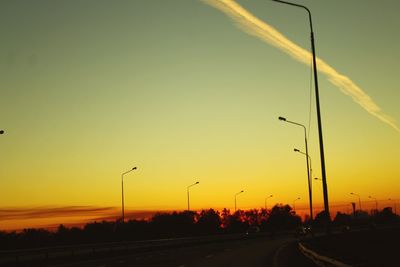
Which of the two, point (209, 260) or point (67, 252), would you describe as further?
point (67, 252)

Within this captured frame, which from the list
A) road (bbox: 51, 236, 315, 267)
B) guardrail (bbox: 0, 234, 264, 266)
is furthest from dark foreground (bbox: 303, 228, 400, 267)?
guardrail (bbox: 0, 234, 264, 266)

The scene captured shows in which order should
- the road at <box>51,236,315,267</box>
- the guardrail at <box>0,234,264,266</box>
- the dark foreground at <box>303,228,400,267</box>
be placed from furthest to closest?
the guardrail at <box>0,234,264,266</box>
the road at <box>51,236,315,267</box>
the dark foreground at <box>303,228,400,267</box>

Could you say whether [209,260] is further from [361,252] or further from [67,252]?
[67,252]

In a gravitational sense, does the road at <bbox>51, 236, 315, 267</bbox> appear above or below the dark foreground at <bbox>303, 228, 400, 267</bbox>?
below

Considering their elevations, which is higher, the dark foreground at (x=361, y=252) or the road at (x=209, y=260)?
the dark foreground at (x=361, y=252)

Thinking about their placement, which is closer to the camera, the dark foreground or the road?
the dark foreground

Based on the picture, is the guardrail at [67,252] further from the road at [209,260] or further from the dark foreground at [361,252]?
the dark foreground at [361,252]

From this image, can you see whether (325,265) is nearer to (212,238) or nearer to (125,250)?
(125,250)

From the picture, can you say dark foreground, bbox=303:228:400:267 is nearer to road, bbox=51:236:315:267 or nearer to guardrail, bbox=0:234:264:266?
road, bbox=51:236:315:267

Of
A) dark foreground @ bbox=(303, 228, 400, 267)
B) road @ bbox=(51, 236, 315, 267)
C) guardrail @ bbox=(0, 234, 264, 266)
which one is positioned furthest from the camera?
guardrail @ bbox=(0, 234, 264, 266)

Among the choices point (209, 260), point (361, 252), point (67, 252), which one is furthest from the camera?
point (67, 252)

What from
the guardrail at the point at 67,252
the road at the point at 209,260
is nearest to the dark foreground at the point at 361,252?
the road at the point at 209,260

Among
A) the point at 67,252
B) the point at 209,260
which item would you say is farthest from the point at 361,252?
the point at 67,252

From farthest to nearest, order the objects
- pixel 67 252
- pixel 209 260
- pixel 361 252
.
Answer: pixel 67 252 → pixel 209 260 → pixel 361 252
